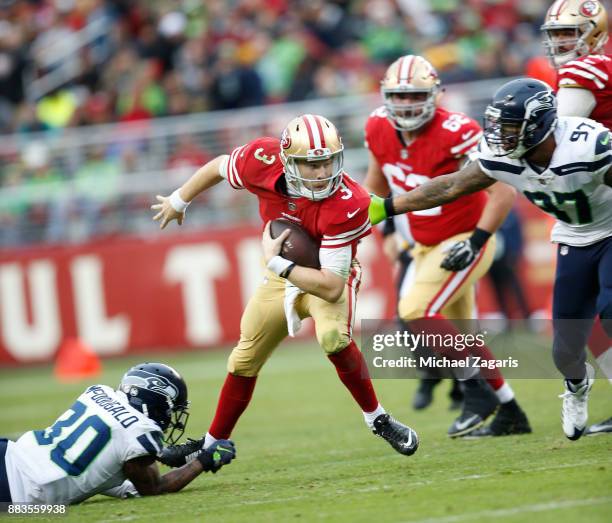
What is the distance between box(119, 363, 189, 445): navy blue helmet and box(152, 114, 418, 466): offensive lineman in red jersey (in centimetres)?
40

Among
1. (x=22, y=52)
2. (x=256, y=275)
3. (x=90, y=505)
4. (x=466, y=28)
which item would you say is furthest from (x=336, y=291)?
(x=22, y=52)

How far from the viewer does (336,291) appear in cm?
577

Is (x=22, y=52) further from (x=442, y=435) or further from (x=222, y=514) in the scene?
(x=222, y=514)

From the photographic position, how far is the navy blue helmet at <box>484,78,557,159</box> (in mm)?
5602

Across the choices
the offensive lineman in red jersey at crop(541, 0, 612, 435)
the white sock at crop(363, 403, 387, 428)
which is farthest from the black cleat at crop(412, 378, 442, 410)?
the white sock at crop(363, 403, 387, 428)

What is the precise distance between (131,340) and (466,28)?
237 inches

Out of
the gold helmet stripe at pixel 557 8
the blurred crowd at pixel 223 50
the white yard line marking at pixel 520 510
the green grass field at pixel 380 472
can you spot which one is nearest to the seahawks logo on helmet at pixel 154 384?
the green grass field at pixel 380 472

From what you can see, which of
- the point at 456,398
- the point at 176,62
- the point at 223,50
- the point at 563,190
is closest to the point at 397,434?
the point at 563,190

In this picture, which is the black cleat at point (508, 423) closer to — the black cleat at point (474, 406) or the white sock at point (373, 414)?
the black cleat at point (474, 406)

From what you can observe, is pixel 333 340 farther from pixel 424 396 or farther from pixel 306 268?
pixel 424 396

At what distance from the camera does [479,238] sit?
695 cm

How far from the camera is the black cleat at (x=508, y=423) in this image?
6.91m

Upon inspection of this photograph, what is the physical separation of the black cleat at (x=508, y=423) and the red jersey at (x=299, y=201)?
168cm

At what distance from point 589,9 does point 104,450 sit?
3939 mm
